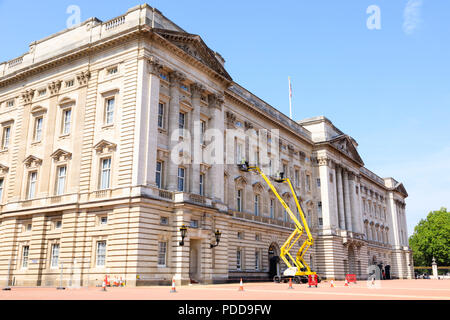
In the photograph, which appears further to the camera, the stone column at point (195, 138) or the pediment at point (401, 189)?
the pediment at point (401, 189)

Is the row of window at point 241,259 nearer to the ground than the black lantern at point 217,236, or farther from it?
nearer to the ground

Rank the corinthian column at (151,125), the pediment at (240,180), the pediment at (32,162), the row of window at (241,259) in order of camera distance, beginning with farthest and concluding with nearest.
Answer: the pediment at (240,180) → the row of window at (241,259) → the pediment at (32,162) → the corinthian column at (151,125)

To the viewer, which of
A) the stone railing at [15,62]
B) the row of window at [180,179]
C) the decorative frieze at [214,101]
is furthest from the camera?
the stone railing at [15,62]

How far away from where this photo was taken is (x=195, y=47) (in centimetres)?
3934

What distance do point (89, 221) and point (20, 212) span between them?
27.2 ft

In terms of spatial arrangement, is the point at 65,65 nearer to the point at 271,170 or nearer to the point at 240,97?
the point at 240,97

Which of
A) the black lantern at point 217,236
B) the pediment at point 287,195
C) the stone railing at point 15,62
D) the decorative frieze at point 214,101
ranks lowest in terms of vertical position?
the black lantern at point 217,236

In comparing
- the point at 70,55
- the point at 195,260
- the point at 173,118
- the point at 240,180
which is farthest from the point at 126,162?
the point at 240,180

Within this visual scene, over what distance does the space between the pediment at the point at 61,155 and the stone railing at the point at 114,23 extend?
1147 cm

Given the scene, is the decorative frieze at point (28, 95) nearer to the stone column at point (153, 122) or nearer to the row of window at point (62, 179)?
the row of window at point (62, 179)

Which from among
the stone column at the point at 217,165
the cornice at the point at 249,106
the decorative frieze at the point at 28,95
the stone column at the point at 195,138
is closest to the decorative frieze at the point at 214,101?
the stone column at the point at 217,165

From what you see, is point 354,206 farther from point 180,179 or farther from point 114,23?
point 114,23

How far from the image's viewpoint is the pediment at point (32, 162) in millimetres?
38159

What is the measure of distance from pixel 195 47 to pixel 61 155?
15576 millimetres
